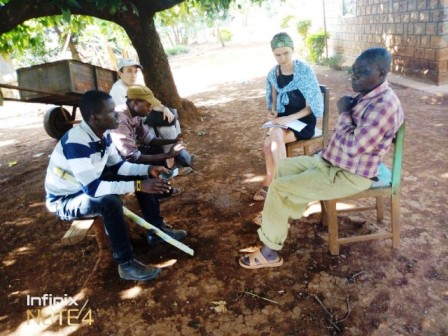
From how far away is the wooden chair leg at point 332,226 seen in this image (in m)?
2.76

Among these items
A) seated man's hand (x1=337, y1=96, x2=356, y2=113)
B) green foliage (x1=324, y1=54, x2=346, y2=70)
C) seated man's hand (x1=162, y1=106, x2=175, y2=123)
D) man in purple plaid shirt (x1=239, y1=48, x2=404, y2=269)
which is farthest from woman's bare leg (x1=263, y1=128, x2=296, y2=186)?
green foliage (x1=324, y1=54, x2=346, y2=70)

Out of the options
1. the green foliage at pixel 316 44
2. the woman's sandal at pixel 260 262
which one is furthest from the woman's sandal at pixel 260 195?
the green foliage at pixel 316 44

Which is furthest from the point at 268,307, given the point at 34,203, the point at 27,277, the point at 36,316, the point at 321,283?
the point at 34,203

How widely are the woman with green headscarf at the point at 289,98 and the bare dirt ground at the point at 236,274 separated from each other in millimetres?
740

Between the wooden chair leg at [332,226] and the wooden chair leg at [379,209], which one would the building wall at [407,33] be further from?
the wooden chair leg at [332,226]

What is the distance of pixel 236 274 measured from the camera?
279cm

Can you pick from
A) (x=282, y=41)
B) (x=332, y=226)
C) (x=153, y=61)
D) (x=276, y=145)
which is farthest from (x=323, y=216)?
(x=153, y=61)

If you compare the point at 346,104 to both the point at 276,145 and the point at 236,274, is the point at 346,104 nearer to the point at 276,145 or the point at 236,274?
the point at 276,145

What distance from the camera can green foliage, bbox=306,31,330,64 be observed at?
42.7ft

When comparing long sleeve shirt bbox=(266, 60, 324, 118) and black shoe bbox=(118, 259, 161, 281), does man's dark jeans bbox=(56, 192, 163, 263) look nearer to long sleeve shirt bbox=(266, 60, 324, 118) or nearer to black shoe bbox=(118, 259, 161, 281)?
black shoe bbox=(118, 259, 161, 281)

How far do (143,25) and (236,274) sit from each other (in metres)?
5.54

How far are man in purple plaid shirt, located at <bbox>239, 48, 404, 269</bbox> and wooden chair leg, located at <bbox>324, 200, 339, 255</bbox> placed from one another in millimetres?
156

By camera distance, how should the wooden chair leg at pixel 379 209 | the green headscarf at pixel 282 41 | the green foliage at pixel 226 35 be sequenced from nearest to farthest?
the wooden chair leg at pixel 379 209
the green headscarf at pixel 282 41
the green foliage at pixel 226 35

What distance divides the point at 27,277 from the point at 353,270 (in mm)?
2850
